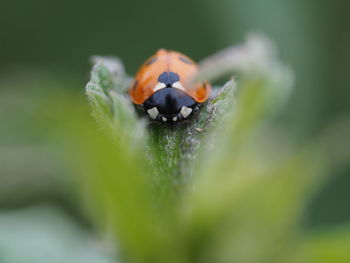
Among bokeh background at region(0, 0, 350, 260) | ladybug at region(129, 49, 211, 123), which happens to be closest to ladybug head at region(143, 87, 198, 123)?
ladybug at region(129, 49, 211, 123)

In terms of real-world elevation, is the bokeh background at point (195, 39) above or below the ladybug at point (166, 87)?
above

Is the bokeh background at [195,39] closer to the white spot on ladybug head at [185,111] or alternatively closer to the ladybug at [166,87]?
the ladybug at [166,87]

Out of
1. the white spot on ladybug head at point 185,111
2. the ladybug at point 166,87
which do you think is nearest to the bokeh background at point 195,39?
the ladybug at point 166,87

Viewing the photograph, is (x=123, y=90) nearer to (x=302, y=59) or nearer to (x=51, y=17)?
A: (x=302, y=59)

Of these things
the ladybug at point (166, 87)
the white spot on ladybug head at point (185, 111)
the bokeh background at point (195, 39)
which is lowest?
the white spot on ladybug head at point (185, 111)

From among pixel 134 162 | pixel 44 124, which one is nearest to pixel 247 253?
pixel 134 162

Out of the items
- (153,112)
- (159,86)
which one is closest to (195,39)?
(159,86)
